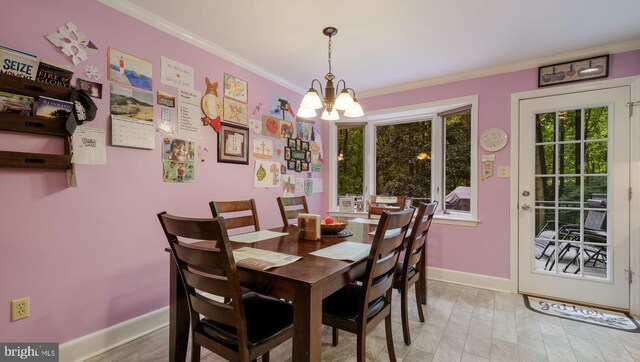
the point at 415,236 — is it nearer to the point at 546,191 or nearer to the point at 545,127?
the point at 546,191

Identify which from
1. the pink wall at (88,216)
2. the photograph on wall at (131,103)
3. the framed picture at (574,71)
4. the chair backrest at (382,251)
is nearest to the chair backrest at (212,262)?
the chair backrest at (382,251)

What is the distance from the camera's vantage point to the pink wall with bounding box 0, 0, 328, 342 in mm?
1521

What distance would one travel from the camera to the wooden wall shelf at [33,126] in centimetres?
146

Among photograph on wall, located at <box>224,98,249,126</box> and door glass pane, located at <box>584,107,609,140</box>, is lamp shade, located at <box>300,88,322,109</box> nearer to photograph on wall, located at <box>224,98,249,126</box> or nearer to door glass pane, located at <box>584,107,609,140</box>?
photograph on wall, located at <box>224,98,249,126</box>

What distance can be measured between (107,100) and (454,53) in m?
2.80

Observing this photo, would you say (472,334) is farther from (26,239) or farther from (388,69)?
(26,239)

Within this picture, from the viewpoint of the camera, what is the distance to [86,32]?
177 centimetres

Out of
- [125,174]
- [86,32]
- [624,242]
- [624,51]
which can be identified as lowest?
[624,242]

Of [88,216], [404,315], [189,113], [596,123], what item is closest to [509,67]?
[596,123]

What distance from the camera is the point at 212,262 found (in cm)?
107

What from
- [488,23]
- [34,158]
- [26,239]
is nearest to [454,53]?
[488,23]

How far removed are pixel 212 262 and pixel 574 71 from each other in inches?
133

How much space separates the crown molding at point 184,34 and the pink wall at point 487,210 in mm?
2003

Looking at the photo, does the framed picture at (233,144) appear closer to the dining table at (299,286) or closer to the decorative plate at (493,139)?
the dining table at (299,286)
